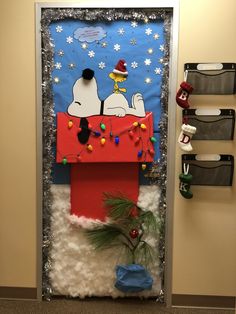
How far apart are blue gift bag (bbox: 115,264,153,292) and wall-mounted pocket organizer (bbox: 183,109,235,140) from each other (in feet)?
3.19

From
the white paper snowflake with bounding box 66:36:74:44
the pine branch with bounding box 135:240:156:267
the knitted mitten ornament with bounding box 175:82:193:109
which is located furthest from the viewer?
the pine branch with bounding box 135:240:156:267

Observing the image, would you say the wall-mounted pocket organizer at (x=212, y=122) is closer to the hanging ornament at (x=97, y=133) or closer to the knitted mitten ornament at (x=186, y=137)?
the knitted mitten ornament at (x=186, y=137)

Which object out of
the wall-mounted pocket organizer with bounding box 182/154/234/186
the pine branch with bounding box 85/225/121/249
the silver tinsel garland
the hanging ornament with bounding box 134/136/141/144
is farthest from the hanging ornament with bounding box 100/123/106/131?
the pine branch with bounding box 85/225/121/249

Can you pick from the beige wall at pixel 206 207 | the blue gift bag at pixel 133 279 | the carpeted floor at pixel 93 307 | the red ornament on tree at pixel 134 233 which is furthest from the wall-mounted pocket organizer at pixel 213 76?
the carpeted floor at pixel 93 307

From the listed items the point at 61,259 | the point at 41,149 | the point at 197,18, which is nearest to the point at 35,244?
the point at 61,259

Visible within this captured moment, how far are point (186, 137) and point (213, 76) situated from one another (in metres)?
0.43

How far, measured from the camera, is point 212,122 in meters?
2.32

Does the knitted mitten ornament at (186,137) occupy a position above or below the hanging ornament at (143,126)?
below

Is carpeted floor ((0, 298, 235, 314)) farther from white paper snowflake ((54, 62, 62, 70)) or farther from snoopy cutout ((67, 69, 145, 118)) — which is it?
white paper snowflake ((54, 62, 62, 70))

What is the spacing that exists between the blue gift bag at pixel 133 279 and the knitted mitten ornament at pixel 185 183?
58 cm

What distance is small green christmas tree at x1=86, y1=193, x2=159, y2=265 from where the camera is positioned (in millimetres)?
2400

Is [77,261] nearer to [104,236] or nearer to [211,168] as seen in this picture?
[104,236]

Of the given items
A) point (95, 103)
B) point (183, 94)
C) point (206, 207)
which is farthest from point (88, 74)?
point (206, 207)

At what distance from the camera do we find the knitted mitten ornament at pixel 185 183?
7.51 feet
